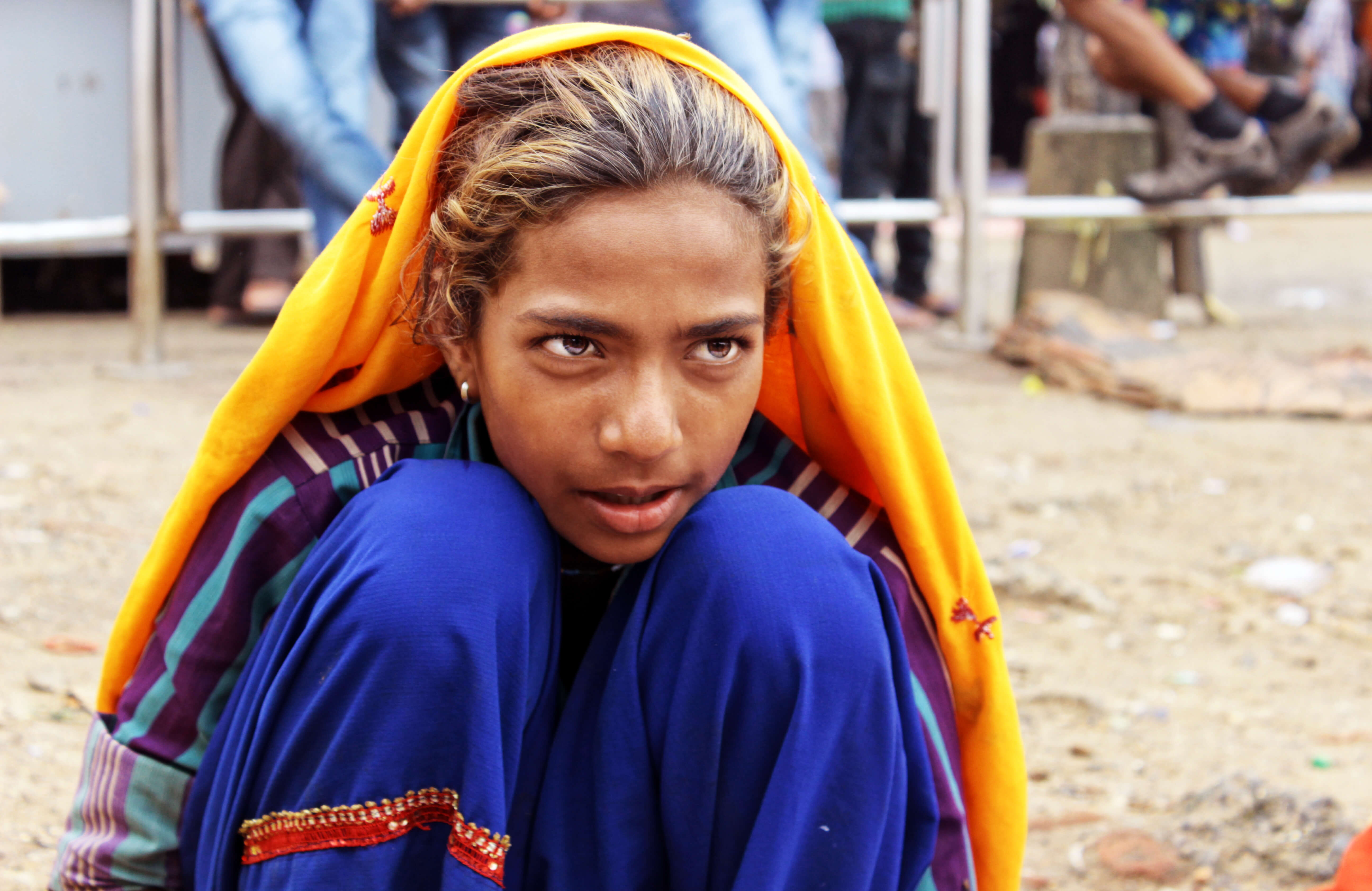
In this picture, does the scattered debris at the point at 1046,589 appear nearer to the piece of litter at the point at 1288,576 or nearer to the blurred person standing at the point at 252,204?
the piece of litter at the point at 1288,576

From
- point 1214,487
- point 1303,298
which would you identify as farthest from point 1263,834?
point 1303,298

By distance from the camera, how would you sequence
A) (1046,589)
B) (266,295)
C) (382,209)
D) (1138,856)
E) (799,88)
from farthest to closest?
(266,295) < (799,88) < (1046,589) < (1138,856) < (382,209)

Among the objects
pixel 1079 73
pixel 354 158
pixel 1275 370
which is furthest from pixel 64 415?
pixel 1079 73

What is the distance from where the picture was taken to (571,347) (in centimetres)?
127

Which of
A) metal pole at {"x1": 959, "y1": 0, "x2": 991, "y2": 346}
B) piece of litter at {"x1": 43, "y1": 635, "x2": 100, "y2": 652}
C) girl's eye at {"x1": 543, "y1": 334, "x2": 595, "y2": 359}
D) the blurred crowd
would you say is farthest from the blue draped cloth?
metal pole at {"x1": 959, "y1": 0, "x2": 991, "y2": 346}

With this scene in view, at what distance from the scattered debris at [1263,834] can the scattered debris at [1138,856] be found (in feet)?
0.08

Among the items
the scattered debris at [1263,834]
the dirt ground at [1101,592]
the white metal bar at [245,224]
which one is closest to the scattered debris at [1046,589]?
the dirt ground at [1101,592]

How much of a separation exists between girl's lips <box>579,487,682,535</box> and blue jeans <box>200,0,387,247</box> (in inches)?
102

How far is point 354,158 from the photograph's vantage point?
3.68 m

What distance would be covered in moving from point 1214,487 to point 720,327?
8.37ft

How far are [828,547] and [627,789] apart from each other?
274 mm

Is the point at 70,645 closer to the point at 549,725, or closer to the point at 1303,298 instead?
the point at 549,725

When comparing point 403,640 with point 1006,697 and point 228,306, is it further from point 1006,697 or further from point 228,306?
point 228,306

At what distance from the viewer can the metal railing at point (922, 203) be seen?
14.0 ft
